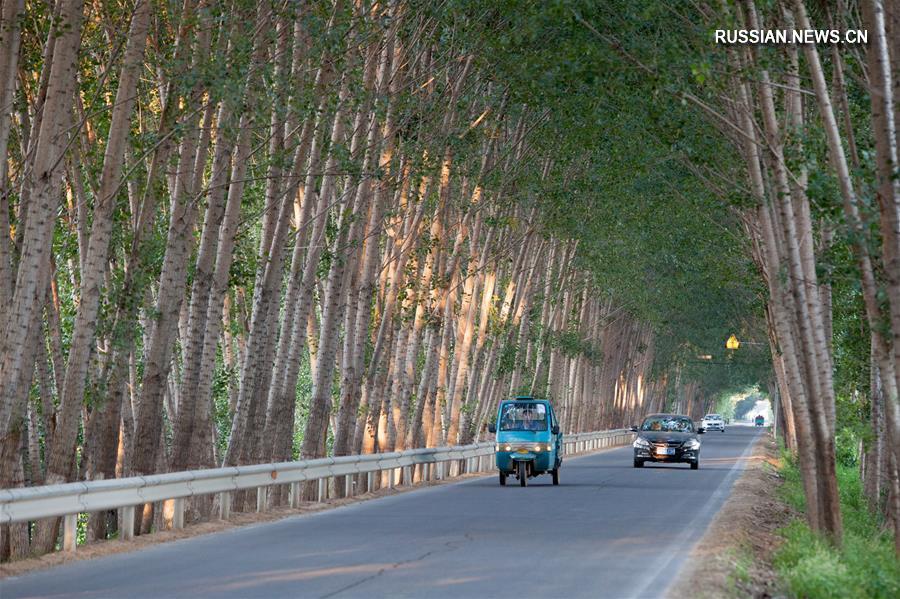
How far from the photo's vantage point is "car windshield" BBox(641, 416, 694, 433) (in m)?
46.3

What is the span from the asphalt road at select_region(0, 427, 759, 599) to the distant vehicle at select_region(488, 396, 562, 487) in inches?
262

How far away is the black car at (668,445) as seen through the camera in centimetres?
4506

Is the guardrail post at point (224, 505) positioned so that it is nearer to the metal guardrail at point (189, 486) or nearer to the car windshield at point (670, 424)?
the metal guardrail at point (189, 486)

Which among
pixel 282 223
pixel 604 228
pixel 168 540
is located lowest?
pixel 168 540

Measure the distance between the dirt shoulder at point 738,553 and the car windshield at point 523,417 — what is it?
18.2 ft

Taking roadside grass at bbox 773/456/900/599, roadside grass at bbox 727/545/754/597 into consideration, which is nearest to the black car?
roadside grass at bbox 773/456/900/599

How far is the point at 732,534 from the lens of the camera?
20.0 meters

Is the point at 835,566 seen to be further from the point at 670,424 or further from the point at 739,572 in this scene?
the point at 670,424

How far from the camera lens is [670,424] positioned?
4678cm

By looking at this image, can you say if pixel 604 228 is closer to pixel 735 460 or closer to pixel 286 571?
pixel 735 460

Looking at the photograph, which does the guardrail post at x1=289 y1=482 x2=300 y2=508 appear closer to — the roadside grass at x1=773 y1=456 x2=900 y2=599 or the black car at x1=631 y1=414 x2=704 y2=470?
the roadside grass at x1=773 y1=456 x2=900 y2=599

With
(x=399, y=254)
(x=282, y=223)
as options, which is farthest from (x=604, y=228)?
(x=282, y=223)

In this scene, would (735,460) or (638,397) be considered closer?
(735,460)

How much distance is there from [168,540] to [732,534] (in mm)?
7681
